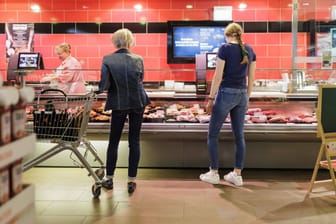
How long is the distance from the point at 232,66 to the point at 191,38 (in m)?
3.18

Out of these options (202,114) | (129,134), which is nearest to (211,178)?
(202,114)

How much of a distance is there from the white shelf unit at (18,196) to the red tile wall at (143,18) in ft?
18.9

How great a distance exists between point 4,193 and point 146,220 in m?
2.02

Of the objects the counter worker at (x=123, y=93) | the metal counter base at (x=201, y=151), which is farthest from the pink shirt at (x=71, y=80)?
the counter worker at (x=123, y=93)

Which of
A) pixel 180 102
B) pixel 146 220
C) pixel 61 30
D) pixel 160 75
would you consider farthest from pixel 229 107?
pixel 61 30

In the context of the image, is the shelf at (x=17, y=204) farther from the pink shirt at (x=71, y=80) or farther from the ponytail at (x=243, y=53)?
the pink shirt at (x=71, y=80)

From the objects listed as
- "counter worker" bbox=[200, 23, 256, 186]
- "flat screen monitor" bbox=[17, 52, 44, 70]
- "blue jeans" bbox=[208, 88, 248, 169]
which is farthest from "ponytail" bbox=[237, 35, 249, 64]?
"flat screen monitor" bbox=[17, 52, 44, 70]

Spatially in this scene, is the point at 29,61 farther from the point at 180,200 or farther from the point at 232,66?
the point at 180,200

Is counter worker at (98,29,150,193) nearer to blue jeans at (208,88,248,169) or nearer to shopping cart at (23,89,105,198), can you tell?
shopping cart at (23,89,105,198)

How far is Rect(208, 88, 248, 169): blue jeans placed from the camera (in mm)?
4543

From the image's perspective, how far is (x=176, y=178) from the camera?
4.85 m

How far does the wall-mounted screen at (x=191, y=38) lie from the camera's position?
7.54m

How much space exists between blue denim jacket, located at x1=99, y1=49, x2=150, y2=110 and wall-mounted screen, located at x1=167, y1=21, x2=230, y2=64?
3476mm

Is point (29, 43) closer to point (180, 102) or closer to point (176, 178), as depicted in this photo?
point (180, 102)
